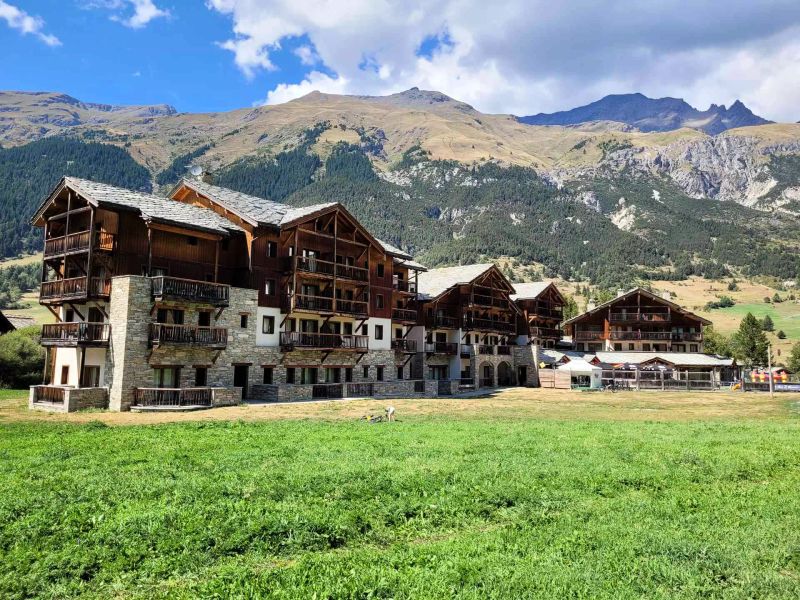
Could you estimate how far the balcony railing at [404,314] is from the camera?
57525 mm

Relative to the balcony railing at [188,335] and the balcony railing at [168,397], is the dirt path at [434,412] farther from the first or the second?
the balcony railing at [188,335]

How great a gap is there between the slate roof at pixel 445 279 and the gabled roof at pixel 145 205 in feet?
97.4

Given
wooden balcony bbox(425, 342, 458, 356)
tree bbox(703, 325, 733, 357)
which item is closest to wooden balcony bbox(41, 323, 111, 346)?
wooden balcony bbox(425, 342, 458, 356)

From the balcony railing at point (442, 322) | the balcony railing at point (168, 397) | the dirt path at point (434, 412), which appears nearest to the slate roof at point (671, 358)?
the balcony railing at point (442, 322)

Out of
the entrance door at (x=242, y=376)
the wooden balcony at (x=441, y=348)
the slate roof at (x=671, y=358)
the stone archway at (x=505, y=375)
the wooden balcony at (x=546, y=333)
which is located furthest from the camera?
the wooden balcony at (x=546, y=333)

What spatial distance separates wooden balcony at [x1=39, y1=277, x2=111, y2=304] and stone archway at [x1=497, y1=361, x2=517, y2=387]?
51.5m

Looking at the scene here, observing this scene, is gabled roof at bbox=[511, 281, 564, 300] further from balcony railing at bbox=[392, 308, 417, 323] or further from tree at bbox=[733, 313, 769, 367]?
tree at bbox=[733, 313, 769, 367]

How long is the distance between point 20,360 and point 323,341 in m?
24.4

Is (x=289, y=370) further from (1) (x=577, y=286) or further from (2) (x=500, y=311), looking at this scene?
(1) (x=577, y=286)

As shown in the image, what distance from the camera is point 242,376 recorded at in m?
41.6

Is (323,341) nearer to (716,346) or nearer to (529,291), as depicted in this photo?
(529,291)


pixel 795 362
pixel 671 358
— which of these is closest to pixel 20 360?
pixel 671 358

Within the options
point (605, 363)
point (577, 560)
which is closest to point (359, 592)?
point (577, 560)

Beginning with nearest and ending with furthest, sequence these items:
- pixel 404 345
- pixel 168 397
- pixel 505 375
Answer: pixel 168 397 → pixel 404 345 → pixel 505 375
